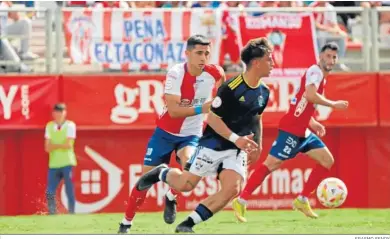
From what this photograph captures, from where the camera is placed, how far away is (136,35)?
2075 cm

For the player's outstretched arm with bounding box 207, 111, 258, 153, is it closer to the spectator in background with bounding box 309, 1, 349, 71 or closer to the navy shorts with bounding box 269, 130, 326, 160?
the navy shorts with bounding box 269, 130, 326, 160

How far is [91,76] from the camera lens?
829 inches

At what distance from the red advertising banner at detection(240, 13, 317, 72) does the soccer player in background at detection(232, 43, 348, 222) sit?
409cm

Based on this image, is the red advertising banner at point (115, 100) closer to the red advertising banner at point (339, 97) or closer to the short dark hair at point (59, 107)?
the short dark hair at point (59, 107)

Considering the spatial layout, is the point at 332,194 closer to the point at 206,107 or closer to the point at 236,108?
the point at 206,107

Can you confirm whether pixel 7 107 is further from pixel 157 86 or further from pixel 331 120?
pixel 331 120

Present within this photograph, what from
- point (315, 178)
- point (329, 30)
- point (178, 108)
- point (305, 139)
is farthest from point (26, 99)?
point (178, 108)

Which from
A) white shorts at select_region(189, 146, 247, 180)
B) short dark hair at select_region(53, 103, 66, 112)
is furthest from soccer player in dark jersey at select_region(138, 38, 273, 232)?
short dark hair at select_region(53, 103, 66, 112)

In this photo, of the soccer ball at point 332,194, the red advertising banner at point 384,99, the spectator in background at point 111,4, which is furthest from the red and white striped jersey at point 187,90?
the red advertising banner at point 384,99

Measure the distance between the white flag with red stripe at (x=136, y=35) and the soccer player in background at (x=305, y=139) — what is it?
161 inches

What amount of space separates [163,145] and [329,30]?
802cm

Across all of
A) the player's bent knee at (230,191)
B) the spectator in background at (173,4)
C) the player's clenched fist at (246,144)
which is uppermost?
the spectator in background at (173,4)

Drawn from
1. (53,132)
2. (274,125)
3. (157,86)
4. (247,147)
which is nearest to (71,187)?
(53,132)

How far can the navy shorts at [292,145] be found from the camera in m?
17.0
